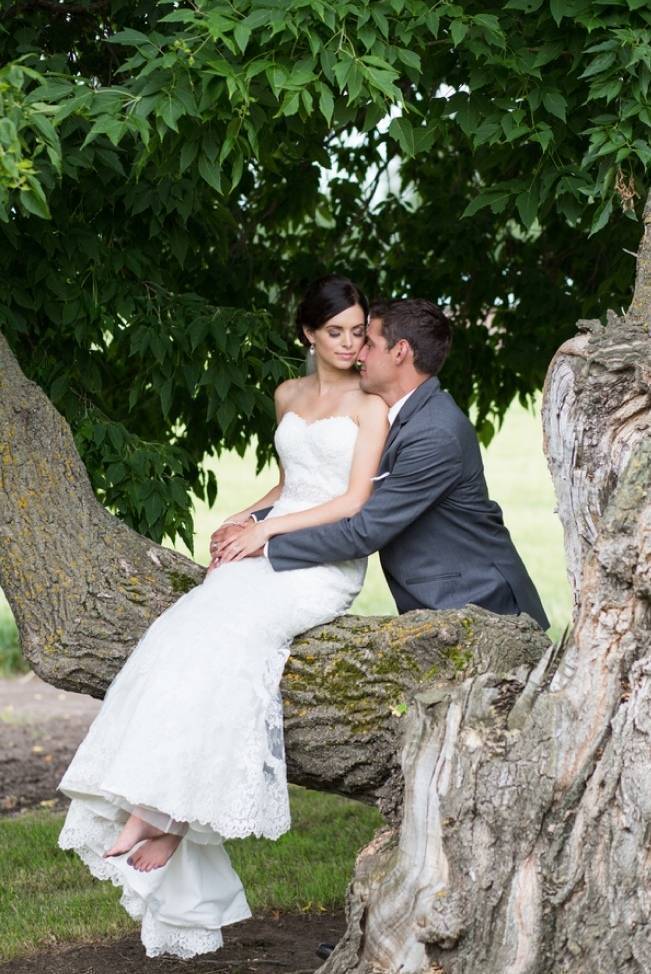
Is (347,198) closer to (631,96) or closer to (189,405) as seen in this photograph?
(189,405)

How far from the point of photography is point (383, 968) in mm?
3543

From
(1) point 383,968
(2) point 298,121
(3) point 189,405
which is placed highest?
(2) point 298,121

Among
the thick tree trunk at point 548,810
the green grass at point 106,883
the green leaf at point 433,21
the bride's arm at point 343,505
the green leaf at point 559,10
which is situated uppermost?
the green leaf at point 559,10

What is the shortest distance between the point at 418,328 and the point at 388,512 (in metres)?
0.73

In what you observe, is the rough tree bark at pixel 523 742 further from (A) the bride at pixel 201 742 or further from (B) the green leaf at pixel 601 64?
(B) the green leaf at pixel 601 64

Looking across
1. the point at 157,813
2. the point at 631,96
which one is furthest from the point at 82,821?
the point at 631,96

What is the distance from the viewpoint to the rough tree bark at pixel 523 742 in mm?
3352

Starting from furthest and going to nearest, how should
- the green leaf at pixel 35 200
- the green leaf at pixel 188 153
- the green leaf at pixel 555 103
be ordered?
the green leaf at pixel 555 103, the green leaf at pixel 188 153, the green leaf at pixel 35 200

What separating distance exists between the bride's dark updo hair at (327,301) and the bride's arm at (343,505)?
Result: 494 mm

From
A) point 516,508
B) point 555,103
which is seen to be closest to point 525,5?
point 555,103

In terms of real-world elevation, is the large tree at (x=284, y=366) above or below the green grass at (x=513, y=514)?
above

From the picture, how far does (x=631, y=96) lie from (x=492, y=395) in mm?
3106

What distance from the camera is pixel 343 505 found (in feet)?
14.7

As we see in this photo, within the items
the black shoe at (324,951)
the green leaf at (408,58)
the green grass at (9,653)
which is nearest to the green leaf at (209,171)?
the green leaf at (408,58)
